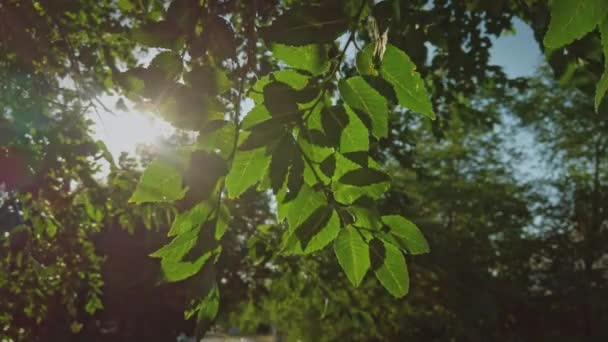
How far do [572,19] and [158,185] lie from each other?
3.10ft

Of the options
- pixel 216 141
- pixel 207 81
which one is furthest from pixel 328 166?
pixel 207 81

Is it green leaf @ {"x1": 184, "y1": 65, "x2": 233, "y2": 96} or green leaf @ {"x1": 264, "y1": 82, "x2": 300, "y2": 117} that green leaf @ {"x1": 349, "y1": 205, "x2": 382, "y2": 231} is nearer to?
green leaf @ {"x1": 264, "y1": 82, "x2": 300, "y2": 117}

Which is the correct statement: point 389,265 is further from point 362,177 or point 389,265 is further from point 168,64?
point 168,64

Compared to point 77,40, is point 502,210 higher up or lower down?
higher up

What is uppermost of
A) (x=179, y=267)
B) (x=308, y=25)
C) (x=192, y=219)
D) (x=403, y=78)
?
(x=308, y=25)

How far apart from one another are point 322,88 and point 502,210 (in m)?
15.5

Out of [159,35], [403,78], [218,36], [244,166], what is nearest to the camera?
[403,78]

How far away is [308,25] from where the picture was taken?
3.64 feet

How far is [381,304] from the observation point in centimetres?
757

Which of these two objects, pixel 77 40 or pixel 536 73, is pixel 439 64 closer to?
pixel 77 40

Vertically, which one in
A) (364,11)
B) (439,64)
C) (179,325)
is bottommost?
(179,325)

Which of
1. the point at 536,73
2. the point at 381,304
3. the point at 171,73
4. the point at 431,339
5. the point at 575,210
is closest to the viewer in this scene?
the point at 171,73

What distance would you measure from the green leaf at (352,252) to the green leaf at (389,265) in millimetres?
27

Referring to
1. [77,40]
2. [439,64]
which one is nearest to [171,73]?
[439,64]
